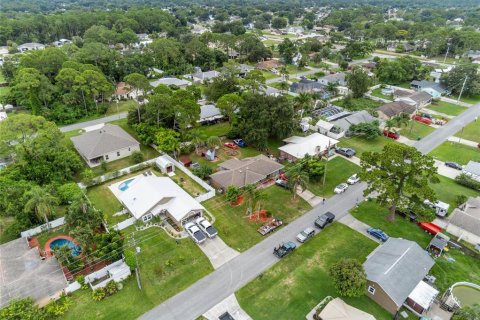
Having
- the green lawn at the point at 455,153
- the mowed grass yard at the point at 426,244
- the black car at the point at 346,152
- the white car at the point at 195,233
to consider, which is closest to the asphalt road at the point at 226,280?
the mowed grass yard at the point at 426,244

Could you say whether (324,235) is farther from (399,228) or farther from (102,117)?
(102,117)

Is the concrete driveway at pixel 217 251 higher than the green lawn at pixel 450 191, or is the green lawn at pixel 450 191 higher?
the green lawn at pixel 450 191

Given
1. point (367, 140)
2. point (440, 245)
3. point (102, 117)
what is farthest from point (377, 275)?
point (102, 117)

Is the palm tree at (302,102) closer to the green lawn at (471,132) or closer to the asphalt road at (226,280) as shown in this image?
the asphalt road at (226,280)

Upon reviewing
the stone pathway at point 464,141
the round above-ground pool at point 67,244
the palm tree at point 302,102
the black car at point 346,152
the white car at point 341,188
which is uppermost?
the palm tree at point 302,102

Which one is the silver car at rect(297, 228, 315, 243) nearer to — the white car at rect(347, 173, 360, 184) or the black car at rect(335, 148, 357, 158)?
the white car at rect(347, 173, 360, 184)
